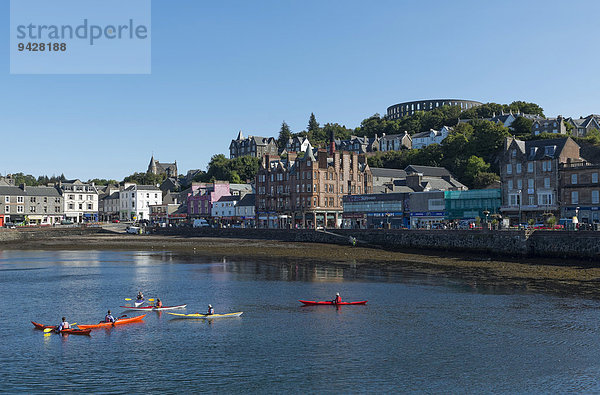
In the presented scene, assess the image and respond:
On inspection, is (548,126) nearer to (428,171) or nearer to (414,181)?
(428,171)

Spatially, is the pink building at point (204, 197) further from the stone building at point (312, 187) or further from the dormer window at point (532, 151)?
the dormer window at point (532, 151)

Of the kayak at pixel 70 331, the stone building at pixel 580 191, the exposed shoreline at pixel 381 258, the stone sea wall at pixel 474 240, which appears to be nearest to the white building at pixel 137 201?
the exposed shoreline at pixel 381 258

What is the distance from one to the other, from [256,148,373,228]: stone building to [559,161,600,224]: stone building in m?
50.6

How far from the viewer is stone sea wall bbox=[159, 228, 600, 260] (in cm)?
6469

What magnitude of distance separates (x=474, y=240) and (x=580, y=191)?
2058 centimetres

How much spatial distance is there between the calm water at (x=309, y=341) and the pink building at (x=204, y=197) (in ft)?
325

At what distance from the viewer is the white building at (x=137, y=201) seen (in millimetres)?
176625

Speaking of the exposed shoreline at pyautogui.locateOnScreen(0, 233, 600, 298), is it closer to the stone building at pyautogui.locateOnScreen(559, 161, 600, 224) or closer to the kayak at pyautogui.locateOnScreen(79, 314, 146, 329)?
the stone building at pyautogui.locateOnScreen(559, 161, 600, 224)

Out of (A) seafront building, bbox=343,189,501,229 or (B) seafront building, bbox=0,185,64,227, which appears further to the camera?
(B) seafront building, bbox=0,185,64,227

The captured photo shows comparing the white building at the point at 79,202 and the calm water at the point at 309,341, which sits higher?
the white building at the point at 79,202

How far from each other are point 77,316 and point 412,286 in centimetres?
3054

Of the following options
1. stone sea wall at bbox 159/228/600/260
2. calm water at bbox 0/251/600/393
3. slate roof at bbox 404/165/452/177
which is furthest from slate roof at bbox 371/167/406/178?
calm water at bbox 0/251/600/393

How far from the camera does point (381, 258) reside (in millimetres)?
78312

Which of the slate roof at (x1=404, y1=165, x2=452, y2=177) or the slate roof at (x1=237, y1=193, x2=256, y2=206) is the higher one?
the slate roof at (x1=404, y1=165, x2=452, y2=177)
